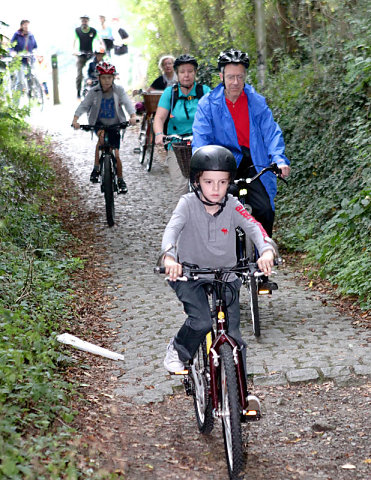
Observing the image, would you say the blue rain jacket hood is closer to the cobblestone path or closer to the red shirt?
the red shirt

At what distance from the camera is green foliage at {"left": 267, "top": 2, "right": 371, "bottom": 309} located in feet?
30.4

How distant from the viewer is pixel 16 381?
5.48 meters

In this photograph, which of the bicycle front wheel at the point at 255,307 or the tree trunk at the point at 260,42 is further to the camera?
the tree trunk at the point at 260,42

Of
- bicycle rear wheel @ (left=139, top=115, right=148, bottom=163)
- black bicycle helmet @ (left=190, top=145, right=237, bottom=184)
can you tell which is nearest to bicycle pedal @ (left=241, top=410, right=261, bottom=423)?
black bicycle helmet @ (left=190, top=145, right=237, bottom=184)

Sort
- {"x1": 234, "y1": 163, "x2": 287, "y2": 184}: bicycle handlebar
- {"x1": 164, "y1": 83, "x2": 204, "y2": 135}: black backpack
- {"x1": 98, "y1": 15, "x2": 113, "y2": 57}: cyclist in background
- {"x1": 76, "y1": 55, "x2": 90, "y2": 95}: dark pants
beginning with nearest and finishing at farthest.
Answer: {"x1": 234, "y1": 163, "x2": 287, "y2": 184}: bicycle handlebar → {"x1": 164, "y1": 83, "x2": 204, "y2": 135}: black backpack → {"x1": 76, "y1": 55, "x2": 90, "y2": 95}: dark pants → {"x1": 98, "y1": 15, "x2": 113, "y2": 57}: cyclist in background

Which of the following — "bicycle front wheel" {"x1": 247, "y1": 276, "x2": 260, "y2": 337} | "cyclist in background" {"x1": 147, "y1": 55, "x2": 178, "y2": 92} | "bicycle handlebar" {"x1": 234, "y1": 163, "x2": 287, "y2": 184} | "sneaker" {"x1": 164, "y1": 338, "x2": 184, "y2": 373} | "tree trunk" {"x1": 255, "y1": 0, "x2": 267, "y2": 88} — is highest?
"tree trunk" {"x1": 255, "y1": 0, "x2": 267, "y2": 88}

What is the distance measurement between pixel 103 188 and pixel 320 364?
6374mm

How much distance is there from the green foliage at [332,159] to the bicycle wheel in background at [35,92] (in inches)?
489

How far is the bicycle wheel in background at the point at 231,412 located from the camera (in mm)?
4301

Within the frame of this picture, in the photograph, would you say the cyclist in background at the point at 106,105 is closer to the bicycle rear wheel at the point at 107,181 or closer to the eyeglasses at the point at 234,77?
the bicycle rear wheel at the point at 107,181

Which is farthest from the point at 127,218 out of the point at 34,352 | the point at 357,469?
the point at 357,469

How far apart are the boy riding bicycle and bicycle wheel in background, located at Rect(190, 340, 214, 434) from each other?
0.31 ft

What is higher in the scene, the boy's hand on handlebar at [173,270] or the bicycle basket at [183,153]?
the bicycle basket at [183,153]

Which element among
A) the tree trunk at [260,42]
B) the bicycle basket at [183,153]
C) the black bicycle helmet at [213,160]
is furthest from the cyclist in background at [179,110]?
the tree trunk at [260,42]
